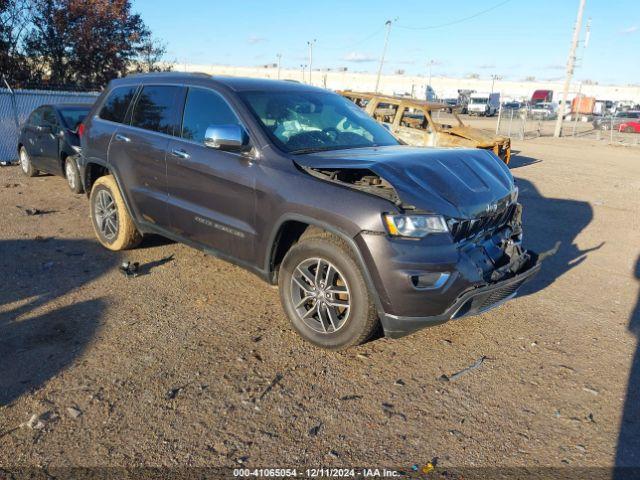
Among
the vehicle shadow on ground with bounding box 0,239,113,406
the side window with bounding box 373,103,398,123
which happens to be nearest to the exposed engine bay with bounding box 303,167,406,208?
the vehicle shadow on ground with bounding box 0,239,113,406

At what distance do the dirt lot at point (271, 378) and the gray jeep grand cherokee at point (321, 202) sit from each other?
17.2 inches

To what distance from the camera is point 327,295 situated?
3730 millimetres

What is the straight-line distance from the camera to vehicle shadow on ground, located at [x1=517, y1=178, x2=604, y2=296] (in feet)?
18.6

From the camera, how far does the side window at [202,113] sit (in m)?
4.38

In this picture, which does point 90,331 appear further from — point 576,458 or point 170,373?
point 576,458

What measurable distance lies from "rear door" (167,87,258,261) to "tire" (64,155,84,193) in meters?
4.86

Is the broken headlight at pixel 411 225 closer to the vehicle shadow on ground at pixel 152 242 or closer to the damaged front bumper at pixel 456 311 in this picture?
the damaged front bumper at pixel 456 311

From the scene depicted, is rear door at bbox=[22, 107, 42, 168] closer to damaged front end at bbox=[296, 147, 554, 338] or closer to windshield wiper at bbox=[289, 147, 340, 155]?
windshield wiper at bbox=[289, 147, 340, 155]

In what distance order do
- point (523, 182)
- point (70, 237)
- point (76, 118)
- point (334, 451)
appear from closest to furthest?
1. point (334, 451)
2. point (70, 237)
3. point (76, 118)
4. point (523, 182)

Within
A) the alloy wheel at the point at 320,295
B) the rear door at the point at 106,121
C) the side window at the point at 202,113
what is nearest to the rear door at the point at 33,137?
the rear door at the point at 106,121

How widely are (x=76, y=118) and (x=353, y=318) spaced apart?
312 inches

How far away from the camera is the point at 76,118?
9.46 metres

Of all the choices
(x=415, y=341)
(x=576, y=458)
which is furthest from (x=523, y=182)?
(x=576, y=458)

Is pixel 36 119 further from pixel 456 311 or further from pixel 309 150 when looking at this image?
pixel 456 311
